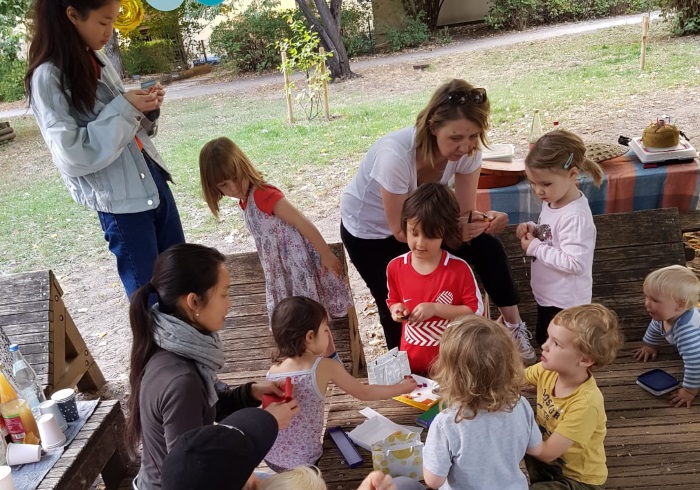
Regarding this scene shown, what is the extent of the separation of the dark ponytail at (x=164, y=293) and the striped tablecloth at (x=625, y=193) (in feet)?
Result: 7.75

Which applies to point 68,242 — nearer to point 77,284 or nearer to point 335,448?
point 77,284

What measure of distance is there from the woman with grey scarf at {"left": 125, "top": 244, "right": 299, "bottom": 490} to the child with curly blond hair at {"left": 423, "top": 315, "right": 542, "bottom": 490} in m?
0.57

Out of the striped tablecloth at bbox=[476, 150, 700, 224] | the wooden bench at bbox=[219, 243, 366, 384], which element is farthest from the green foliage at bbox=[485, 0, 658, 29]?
the wooden bench at bbox=[219, 243, 366, 384]

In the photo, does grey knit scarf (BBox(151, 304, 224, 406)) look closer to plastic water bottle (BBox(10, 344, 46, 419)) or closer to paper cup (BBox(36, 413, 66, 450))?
paper cup (BBox(36, 413, 66, 450))

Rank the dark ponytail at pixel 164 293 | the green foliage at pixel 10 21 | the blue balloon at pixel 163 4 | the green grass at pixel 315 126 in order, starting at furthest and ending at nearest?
the green foliage at pixel 10 21 → the green grass at pixel 315 126 → the blue balloon at pixel 163 4 → the dark ponytail at pixel 164 293

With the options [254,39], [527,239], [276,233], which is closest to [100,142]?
[276,233]

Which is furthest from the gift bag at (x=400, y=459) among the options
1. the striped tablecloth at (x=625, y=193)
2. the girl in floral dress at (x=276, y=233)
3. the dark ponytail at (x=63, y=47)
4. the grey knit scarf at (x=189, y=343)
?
the striped tablecloth at (x=625, y=193)

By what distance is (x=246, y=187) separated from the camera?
3.02 m

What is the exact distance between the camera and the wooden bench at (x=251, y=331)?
3.48m

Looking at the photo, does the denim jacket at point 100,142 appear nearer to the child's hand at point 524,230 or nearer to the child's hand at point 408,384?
the child's hand at point 408,384

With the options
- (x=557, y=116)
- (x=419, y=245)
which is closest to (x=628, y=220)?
(x=419, y=245)

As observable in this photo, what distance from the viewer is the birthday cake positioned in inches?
155

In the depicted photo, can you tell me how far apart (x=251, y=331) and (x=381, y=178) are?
51.3 inches

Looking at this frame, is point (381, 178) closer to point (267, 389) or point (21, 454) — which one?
point (267, 389)
